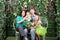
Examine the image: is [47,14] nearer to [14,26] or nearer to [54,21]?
[54,21]

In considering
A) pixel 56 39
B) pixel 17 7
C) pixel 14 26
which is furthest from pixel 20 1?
pixel 56 39

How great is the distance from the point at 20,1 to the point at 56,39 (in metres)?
1.62

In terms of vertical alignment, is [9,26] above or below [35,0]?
below

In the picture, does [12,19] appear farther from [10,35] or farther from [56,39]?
[56,39]

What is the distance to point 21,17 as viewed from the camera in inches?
377

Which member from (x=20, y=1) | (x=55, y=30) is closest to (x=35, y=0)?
(x=20, y=1)

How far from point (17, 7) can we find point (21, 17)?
64 centimetres

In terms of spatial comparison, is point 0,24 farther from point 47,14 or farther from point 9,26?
point 47,14

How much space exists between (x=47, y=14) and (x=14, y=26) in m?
1.10

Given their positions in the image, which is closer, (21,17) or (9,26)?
(21,17)

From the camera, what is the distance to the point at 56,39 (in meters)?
9.98

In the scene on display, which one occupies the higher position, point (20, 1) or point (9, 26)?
point (20, 1)

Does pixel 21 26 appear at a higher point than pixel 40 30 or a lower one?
higher

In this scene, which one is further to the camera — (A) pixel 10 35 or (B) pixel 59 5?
(A) pixel 10 35
